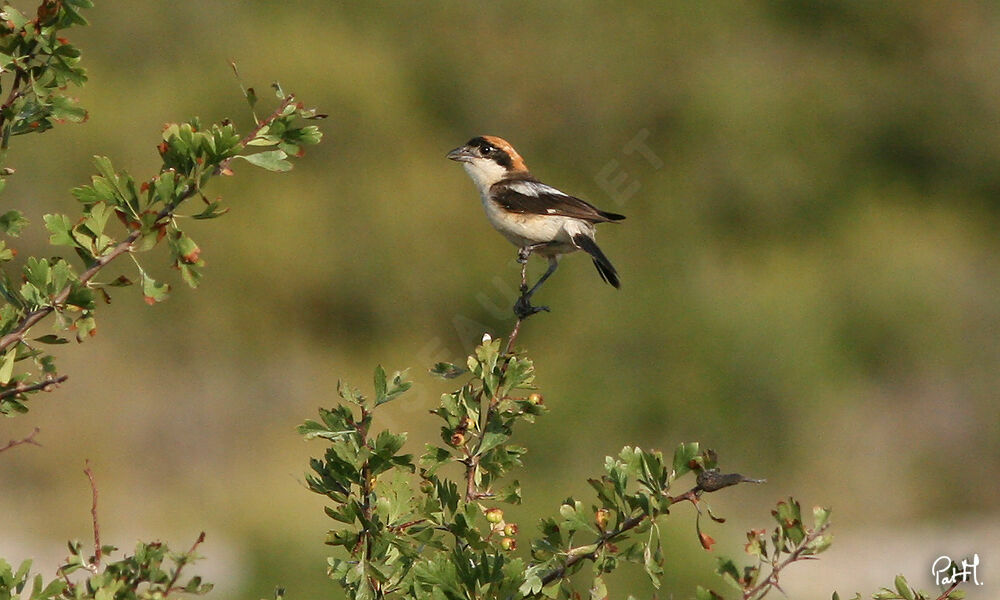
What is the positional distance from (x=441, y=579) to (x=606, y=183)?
31.5 feet

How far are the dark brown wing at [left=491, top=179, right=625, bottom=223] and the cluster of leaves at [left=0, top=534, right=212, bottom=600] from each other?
2.64m

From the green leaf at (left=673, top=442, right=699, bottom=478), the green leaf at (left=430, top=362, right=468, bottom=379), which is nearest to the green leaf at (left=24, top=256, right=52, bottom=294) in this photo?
the green leaf at (left=430, top=362, right=468, bottom=379)

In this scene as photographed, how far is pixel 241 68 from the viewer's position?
12.9 meters

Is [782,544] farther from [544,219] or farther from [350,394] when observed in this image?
[544,219]

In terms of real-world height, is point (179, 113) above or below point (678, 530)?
above

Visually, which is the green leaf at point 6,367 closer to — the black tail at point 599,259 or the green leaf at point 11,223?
the green leaf at point 11,223

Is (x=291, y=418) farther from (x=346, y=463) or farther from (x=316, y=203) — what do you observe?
(x=346, y=463)

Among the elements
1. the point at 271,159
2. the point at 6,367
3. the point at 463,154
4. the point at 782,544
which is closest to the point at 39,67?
the point at 271,159

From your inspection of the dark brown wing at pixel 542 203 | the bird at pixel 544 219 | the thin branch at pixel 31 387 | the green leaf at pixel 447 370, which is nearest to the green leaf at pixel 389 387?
the green leaf at pixel 447 370

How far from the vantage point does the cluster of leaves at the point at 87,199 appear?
2.80m

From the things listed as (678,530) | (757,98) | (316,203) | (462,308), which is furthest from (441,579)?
(757,98)

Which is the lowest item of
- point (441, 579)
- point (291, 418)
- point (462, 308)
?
point (291, 418)

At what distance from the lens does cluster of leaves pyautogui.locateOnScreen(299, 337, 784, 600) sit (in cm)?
279

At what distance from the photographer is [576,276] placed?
38.8 feet
